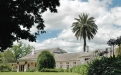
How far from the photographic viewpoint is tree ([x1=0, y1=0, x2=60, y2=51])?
33.2 feet

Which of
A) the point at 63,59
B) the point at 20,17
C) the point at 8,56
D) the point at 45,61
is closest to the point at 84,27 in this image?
the point at 63,59

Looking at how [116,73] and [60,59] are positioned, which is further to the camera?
[60,59]

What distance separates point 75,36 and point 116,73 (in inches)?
2161

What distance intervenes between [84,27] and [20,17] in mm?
50015

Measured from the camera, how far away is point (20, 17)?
10.5m

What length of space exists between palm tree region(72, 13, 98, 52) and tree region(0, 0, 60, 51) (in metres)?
47.5

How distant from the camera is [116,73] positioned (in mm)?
5828

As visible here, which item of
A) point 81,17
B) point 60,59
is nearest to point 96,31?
point 81,17

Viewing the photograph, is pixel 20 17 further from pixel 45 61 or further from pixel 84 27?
pixel 84 27

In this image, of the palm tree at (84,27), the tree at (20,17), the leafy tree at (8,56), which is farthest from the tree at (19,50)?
the tree at (20,17)

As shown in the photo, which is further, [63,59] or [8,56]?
[8,56]

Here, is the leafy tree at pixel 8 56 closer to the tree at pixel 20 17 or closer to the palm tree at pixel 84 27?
the palm tree at pixel 84 27

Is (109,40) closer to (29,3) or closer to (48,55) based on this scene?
(29,3)

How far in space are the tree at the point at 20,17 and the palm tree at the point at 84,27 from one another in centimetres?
4750
